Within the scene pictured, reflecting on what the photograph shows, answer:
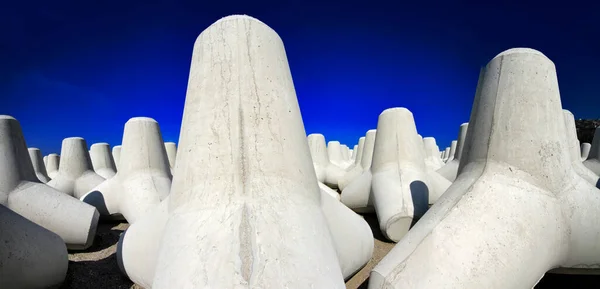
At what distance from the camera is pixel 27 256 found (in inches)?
83.3

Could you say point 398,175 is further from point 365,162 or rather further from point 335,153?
point 335,153

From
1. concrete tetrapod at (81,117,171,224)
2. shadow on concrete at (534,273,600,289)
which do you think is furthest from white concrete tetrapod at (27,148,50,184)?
shadow on concrete at (534,273,600,289)

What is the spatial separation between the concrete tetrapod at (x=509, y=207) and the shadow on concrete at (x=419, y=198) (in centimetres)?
146

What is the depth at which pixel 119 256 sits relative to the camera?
87.7 inches

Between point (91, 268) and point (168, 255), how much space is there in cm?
206

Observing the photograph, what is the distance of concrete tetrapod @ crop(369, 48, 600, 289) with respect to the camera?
157 centimetres

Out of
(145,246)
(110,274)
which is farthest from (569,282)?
(110,274)

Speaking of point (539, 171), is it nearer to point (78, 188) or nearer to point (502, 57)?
point (502, 57)

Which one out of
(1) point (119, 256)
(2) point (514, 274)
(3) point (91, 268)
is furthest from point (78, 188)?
(2) point (514, 274)

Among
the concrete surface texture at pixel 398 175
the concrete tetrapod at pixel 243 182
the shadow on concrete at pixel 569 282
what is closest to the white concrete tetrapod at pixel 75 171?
the concrete tetrapod at pixel 243 182

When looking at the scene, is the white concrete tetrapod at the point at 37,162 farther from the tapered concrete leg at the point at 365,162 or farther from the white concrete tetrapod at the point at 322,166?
the tapered concrete leg at the point at 365,162

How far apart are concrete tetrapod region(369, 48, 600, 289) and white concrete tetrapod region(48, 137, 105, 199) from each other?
570cm

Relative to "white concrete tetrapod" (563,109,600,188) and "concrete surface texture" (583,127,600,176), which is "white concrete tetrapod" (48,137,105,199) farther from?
"concrete surface texture" (583,127,600,176)

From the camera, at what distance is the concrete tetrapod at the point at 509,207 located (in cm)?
157
